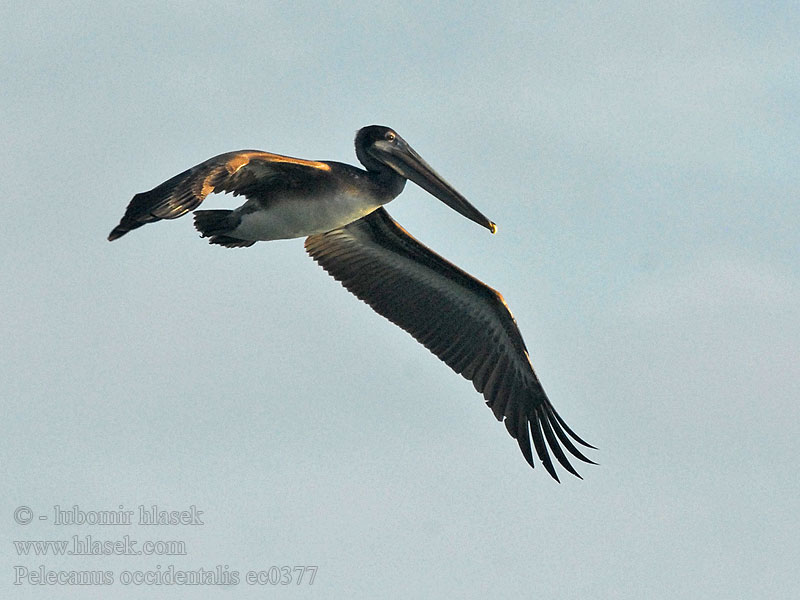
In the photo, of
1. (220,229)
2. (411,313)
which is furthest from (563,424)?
(220,229)

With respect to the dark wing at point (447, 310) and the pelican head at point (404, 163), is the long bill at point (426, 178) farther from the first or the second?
the dark wing at point (447, 310)

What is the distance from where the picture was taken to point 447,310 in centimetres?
1889

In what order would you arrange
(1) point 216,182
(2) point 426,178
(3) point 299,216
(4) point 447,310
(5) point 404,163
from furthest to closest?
(4) point 447,310 → (2) point 426,178 → (5) point 404,163 → (3) point 299,216 → (1) point 216,182

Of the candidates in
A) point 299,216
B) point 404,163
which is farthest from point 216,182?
point 404,163

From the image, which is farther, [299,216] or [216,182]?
[299,216]

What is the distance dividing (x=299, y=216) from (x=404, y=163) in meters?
1.60

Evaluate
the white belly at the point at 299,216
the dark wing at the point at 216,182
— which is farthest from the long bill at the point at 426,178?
the dark wing at the point at 216,182

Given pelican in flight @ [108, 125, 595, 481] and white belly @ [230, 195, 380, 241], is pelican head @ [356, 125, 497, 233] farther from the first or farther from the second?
white belly @ [230, 195, 380, 241]

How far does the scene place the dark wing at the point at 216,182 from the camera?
12.7 m

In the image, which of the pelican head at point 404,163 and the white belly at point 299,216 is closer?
the white belly at point 299,216

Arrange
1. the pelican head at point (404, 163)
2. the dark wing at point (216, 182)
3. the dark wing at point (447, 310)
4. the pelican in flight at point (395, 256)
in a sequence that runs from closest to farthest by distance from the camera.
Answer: the dark wing at point (216, 182)
the pelican in flight at point (395, 256)
the pelican head at point (404, 163)
the dark wing at point (447, 310)

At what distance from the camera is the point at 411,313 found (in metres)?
19.0

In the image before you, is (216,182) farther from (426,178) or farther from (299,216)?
(426,178)

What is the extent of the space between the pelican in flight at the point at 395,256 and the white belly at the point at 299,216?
0.01 m
